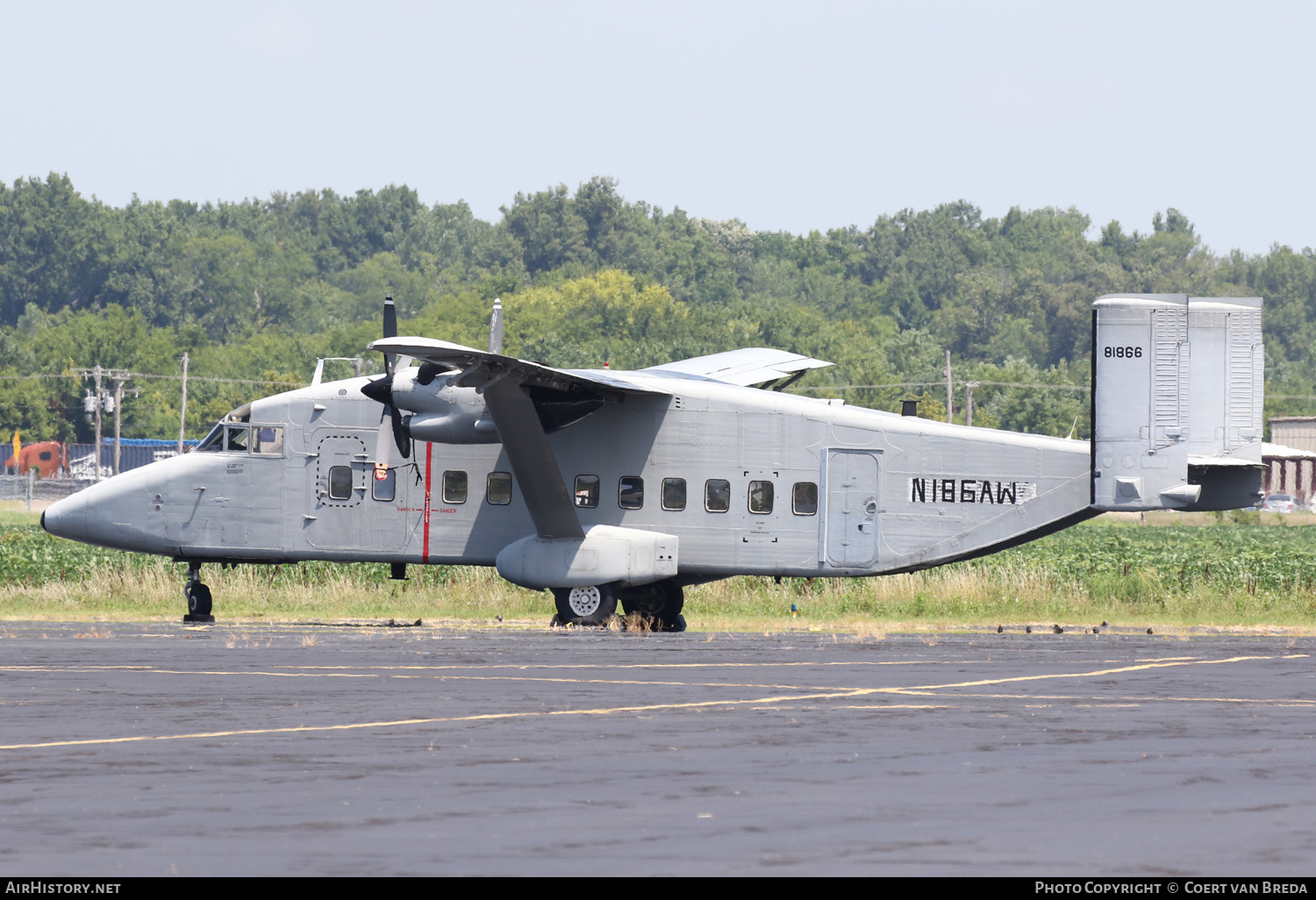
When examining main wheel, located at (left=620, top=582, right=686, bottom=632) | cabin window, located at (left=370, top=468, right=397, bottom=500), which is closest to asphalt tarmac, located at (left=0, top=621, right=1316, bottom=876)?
cabin window, located at (left=370, top=468, right=397, bottom=500)

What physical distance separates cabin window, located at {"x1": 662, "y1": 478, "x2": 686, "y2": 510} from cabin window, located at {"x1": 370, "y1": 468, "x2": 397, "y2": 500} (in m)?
4.53

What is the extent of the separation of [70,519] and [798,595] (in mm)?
13551

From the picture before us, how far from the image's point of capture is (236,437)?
105 feet

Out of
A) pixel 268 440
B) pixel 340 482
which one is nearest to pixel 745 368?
pixel 340 482

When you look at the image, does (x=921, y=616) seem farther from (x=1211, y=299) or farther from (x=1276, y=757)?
(x=1276, y=757)

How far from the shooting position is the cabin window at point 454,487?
31.1 m

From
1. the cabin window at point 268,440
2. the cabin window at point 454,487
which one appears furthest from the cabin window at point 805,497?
the cabin window at point 268,440

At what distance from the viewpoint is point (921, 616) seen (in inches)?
1346

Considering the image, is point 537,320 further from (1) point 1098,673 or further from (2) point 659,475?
(1) point 1098,673

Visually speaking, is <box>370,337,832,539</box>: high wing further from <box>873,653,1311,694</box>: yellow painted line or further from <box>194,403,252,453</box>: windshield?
<box>873,653,1311,694</box>: yellow painted line

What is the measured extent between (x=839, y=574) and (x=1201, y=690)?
11.6 metres

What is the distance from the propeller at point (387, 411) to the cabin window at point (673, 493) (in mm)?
4165

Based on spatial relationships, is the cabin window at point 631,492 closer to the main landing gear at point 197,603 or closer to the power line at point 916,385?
the main landing gear at point 197,603
